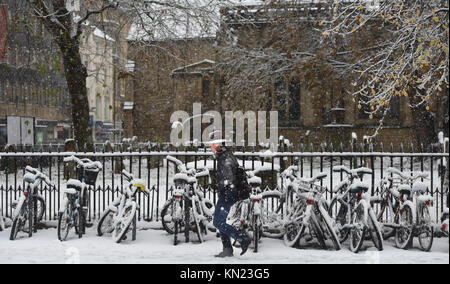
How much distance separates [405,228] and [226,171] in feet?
9.66

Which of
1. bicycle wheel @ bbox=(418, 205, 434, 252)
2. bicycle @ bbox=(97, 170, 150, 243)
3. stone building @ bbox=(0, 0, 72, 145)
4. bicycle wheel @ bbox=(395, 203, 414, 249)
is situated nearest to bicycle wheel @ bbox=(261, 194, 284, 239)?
bicycle wheel @ bbox=(395, 203, 414, 249)

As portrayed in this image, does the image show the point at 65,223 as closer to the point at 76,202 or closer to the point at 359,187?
the point at 76,202

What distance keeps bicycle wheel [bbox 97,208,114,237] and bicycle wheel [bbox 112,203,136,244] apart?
0.28 metres

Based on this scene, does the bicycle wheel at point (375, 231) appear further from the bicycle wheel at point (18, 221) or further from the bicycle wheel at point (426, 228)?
the bicycle wheel at point (18, 221)

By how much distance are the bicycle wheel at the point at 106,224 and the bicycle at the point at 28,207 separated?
1.15 m

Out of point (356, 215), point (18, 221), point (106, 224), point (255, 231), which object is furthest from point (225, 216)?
point (18, 221)

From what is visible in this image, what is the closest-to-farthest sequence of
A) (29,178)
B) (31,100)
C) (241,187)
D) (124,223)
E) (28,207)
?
1. (241,187)
2. (124,223)
3. (29,178)
4. (28,207)
5. (31,100)

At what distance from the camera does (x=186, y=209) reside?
8.55m

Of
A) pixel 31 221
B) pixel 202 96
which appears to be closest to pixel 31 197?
pixel 31 221

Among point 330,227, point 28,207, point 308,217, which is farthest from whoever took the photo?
point 28,207

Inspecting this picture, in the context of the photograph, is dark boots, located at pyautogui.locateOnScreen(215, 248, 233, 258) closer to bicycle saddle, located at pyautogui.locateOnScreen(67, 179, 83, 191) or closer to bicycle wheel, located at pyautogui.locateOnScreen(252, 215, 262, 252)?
bicycle wheel, located at pyautogui.locateOnScreen(252, 215, 262, 252)

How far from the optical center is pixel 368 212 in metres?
7.72


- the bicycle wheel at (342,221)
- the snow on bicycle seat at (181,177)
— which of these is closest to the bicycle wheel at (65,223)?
the snow on bicycle seat at (181,177)

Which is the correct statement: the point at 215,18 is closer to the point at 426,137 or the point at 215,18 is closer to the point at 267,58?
the point at 267,58
